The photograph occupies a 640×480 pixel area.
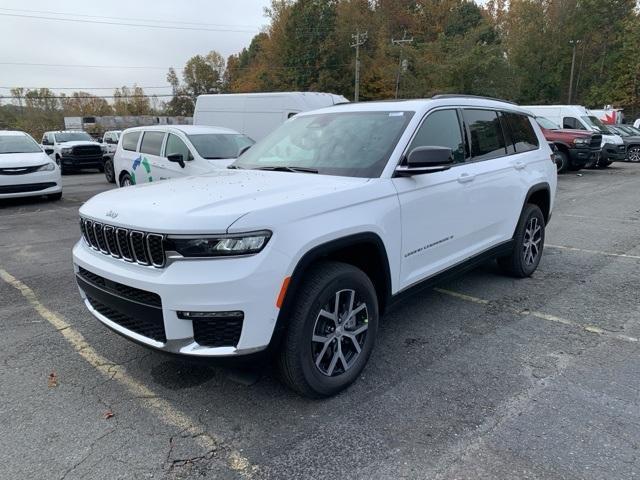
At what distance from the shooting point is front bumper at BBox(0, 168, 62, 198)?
1071cm

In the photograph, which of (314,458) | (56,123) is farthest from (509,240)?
(56,123)

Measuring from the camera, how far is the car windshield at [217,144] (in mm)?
9219

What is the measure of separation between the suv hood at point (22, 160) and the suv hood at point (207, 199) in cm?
892

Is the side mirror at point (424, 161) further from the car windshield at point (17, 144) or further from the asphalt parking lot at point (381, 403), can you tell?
the car windshield at point (17, 144)

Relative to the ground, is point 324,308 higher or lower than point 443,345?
higher

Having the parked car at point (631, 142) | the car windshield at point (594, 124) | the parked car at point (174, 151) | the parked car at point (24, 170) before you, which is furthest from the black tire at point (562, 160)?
the parked car at point (24, 170)

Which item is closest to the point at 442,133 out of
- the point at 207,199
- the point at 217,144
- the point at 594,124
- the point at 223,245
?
the point at 207,199

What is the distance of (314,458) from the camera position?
2.57m

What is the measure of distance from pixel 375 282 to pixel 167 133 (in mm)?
7639

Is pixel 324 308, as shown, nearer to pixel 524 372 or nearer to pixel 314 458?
pixel 314 458

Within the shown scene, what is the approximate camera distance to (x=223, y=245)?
2.58m

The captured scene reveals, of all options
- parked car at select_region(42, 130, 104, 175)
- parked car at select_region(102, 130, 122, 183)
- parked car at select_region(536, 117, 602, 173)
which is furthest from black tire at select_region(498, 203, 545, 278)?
parked car at select_region(42, 130, 104, 175)

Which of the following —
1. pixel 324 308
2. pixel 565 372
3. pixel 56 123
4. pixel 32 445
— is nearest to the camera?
pixel 32 445

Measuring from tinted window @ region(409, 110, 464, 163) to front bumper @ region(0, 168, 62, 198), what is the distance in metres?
10.1
